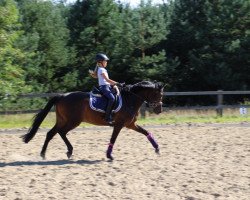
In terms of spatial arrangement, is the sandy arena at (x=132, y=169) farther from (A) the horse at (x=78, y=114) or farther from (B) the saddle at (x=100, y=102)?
(B) the saddle at (x=100, y=102)

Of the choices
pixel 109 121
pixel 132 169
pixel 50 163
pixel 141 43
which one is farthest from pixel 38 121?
pixel 141 43

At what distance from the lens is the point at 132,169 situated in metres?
10.0

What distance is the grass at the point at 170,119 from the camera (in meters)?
20.5

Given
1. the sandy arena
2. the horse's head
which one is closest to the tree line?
the sandy arena

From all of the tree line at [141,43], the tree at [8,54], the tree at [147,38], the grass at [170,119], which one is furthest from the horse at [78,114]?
the tree at [147,38]

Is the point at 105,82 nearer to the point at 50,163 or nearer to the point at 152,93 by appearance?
the point at 152,93

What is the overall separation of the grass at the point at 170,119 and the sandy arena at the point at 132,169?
445 cm

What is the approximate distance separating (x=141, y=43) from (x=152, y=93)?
2204 centimetres

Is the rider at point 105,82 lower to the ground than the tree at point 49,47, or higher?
lower

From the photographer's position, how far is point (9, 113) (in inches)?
925

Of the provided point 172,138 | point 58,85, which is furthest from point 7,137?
point 58,85

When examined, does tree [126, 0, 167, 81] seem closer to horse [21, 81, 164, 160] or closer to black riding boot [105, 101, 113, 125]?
horse [21, 81, 164, 160]

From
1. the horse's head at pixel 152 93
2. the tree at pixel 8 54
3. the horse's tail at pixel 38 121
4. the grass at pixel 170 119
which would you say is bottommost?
the grass at pixel 170 119

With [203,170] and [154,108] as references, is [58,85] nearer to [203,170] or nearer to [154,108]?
[154,108]
